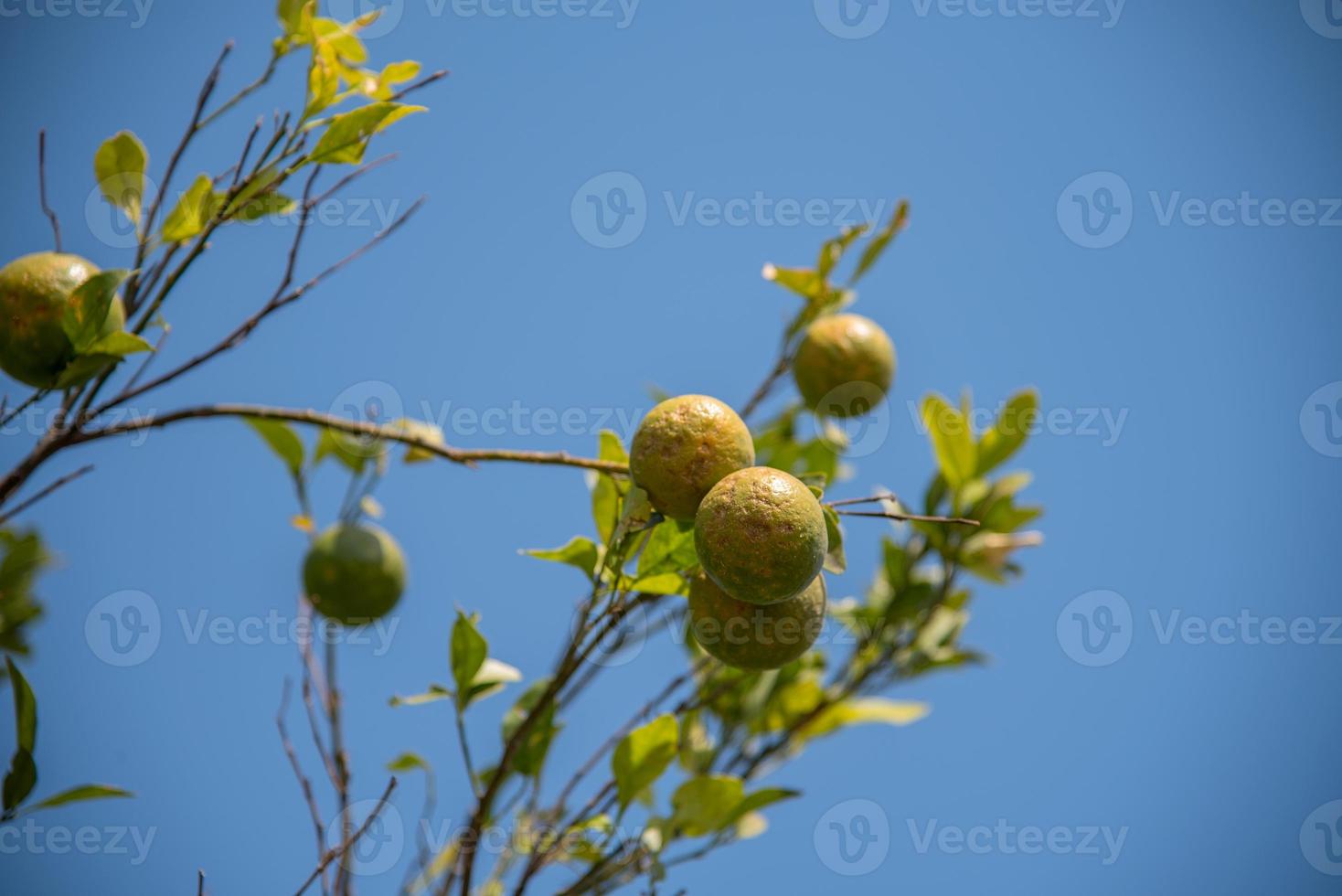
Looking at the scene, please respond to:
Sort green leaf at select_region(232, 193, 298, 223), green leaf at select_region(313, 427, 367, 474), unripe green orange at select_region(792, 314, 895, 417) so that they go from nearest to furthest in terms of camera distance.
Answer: green leaf at select_region(232, 193, 298, 223)
unripe green orange at select_region(792, 314, 895, 417)
green leaf at select_region(313, 427, 367, 474)

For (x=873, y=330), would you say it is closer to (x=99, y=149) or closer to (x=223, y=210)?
(x=223, y=210)

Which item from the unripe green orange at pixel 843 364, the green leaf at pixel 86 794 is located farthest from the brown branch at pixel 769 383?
the green leaf at pixel 86 794

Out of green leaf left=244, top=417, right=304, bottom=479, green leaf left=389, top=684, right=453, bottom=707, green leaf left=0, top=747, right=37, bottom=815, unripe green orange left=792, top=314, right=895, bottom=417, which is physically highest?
unripe green orange left=792, top=314, right=895, bottom=417

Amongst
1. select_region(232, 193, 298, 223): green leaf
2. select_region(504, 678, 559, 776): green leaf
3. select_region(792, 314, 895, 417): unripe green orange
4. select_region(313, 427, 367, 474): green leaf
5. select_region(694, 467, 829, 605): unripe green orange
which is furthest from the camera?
select_region(313, 427, 367, 474): green leaf

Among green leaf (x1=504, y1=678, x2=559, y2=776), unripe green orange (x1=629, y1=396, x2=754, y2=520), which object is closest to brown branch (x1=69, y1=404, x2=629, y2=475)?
unripe green orange (x1=629, y1=396, x2=754, y2=520)

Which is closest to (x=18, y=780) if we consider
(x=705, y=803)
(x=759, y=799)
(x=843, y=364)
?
(x=705, y=803)

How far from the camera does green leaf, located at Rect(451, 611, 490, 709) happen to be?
4.97 feet

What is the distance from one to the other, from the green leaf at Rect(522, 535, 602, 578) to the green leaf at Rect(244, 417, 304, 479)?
2.81 ft

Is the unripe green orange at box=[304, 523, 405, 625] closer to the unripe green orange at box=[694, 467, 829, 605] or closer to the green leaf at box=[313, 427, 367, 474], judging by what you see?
the green leaf at box=[313, 427, 367, 474]

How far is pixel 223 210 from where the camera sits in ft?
4.50

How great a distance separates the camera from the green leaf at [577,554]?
141 cm

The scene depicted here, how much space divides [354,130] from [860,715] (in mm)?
1472

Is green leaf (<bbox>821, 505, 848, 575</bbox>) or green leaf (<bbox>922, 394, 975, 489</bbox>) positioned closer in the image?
green leaf (<bbox>821, 505, 848, 575</bbox>)

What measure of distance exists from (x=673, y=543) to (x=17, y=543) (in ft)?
7.12
